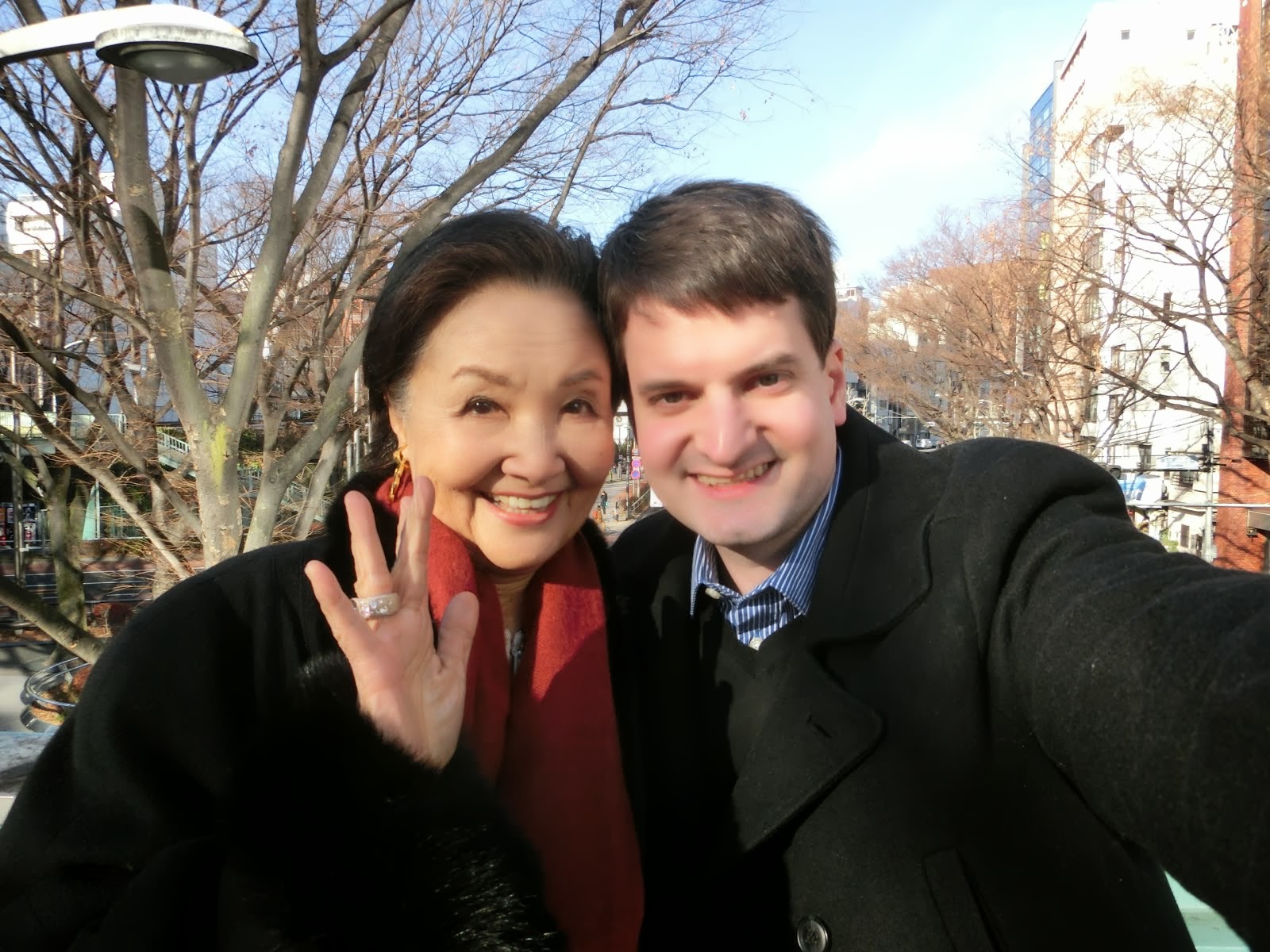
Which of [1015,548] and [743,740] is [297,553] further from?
[1015,548]

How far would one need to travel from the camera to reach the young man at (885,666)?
1142mm

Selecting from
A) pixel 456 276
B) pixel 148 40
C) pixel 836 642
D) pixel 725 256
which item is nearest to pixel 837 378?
pixel 725 256

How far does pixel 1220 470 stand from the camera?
65.3 feet

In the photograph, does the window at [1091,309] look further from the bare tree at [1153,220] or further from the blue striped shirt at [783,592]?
the blue striped shirt at [783,592]

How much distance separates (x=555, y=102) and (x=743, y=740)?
4617 mm

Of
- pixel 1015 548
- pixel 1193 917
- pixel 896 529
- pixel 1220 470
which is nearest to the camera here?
pixel 1015 548

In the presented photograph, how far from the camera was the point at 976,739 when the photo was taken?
1.42 meters

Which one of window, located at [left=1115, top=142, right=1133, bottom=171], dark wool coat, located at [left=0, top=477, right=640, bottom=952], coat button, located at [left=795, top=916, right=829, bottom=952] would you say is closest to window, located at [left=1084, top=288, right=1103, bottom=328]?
window, located at [left=1115, top=142, right=1133, bottom=171]

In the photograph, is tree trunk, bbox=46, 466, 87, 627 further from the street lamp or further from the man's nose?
the man's nose

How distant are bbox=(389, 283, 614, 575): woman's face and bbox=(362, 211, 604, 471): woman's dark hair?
0.02 m

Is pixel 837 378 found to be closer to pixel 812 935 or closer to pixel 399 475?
pixel 399 475

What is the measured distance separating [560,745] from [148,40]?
9.65 ft

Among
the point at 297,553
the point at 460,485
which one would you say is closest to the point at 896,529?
the point at 460,485

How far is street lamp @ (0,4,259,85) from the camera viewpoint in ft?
10.2
